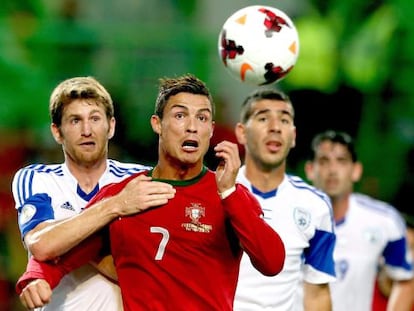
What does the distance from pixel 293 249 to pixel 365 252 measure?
199 centimetres

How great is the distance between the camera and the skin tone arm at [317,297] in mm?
7789

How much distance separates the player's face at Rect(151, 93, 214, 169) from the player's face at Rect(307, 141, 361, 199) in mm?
3114

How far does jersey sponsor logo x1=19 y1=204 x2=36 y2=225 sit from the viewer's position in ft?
21.6

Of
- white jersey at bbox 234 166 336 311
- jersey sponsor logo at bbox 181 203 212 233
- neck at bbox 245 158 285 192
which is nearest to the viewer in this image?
jersey sponsor logo at bbox 181 203 212 233

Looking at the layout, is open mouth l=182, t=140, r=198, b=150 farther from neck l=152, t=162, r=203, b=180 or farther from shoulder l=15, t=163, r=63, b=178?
shoulder l=15, t=163, r=63, b=178

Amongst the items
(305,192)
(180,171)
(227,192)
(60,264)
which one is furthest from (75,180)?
(305,192)

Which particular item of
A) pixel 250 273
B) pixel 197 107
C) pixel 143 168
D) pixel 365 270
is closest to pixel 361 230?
pixel 365 270

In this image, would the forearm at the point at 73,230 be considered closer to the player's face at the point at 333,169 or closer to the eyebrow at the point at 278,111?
the eyebrow at the point at 278,111

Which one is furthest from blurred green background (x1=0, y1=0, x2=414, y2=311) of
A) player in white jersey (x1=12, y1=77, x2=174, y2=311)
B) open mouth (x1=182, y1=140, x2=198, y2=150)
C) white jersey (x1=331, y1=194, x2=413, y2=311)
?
open mouth (x1=182, y1=140, x2=198, y2=150)

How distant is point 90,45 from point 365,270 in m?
4.47

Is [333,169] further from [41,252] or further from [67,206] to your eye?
[41,252]

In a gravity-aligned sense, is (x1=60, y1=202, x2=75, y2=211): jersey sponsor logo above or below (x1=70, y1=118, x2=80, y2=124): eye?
below

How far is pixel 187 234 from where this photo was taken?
6223 mm

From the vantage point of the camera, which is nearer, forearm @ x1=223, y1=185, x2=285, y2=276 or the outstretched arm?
forearm @ x1=223, y1=185, x2=285, y2=276
